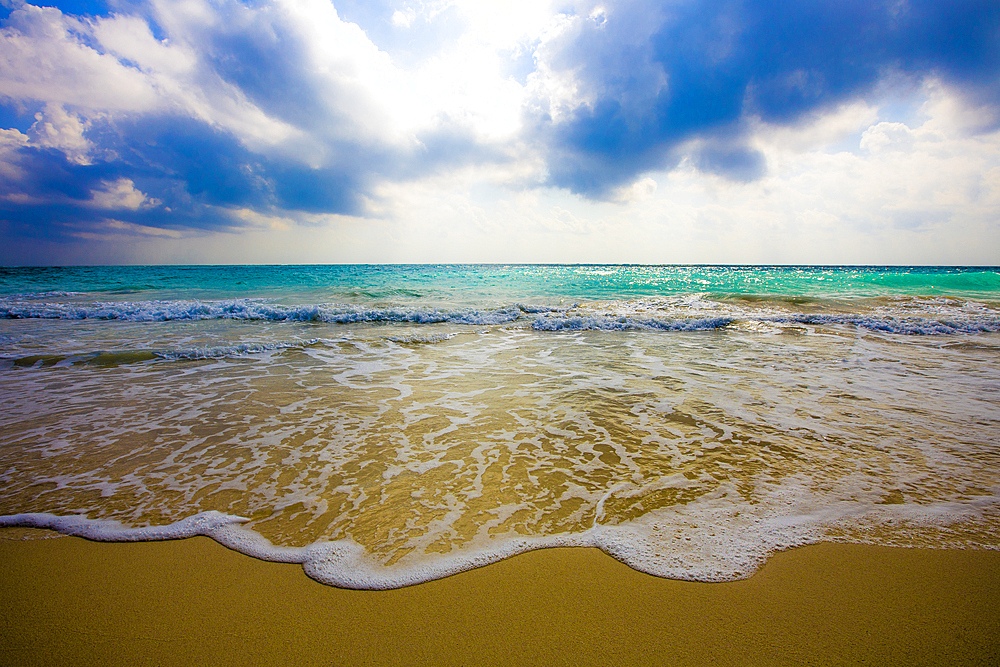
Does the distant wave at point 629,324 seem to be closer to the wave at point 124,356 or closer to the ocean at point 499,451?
the ocean at point 499,451

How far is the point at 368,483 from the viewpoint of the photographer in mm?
3201

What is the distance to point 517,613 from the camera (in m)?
1.94

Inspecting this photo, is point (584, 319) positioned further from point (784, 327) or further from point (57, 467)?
→ point (57, 467)

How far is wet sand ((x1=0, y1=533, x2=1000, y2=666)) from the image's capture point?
1717 millimetres

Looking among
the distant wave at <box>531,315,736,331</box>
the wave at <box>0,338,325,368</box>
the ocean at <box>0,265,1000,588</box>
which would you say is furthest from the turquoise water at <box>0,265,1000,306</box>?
the ocean at <box>0,265,1000,588</box>

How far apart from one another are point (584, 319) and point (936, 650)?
10848 millimetres

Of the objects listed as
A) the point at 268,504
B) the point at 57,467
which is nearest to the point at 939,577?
the point at 268,504

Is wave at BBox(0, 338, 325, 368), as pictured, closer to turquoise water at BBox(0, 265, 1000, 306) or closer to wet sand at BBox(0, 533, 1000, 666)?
wet sand at BBox(0, 533, 1000, 666)

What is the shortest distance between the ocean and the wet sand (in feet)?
0.57

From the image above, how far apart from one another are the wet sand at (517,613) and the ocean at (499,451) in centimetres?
17

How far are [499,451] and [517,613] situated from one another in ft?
6.05

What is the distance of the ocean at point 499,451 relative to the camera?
253 centimetres

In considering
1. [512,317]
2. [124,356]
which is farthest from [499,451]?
[512,317]

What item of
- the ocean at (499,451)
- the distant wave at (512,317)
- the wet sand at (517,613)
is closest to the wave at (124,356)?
the ocean at (499,451)
